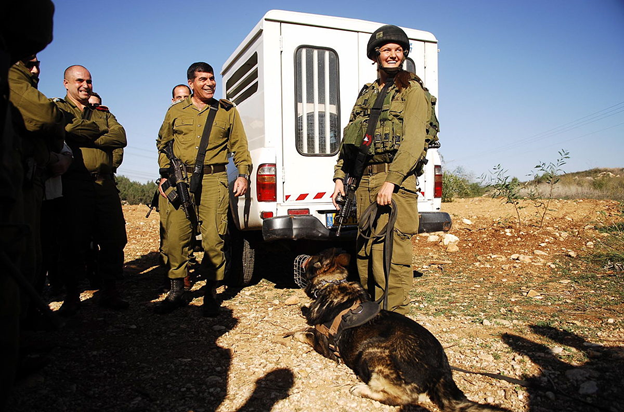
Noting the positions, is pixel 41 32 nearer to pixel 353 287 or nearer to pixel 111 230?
pixel 353 287

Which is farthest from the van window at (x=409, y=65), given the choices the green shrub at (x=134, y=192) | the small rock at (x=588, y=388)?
the green shrub at (x=134, y=192)

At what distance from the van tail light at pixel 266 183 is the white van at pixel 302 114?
10 millimetres

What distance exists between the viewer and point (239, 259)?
4723 millimetres

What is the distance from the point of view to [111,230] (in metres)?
3.78

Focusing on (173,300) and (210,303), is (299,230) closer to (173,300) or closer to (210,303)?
(210,303)

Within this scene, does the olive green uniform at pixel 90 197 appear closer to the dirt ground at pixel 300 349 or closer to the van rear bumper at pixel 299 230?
the dirt ground at pixel 300 349

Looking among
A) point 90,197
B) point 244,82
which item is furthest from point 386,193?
point 244,82

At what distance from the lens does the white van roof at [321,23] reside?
13.1 ft

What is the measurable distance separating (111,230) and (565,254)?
19.9 ft

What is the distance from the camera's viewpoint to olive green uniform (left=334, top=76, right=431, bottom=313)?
286cm

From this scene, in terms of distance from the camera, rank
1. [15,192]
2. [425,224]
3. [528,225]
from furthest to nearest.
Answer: [528,225] < [425,224] < [15,192]

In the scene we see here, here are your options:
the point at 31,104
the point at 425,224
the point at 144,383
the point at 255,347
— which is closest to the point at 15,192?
the point at 31,104

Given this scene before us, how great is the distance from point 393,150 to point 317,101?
156 cm

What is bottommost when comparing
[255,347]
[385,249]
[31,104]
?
[255,347]
